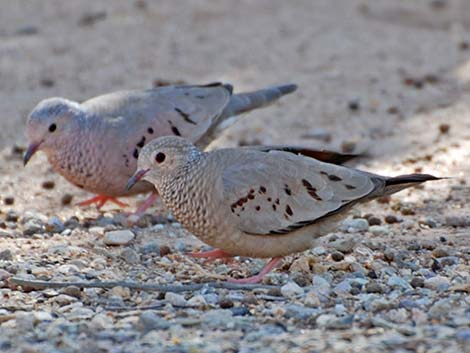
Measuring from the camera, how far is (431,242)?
5730 millimetres

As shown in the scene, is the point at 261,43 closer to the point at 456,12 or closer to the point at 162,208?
the point at 456,12

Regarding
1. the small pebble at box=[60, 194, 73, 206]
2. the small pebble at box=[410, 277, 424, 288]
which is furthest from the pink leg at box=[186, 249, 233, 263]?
the small pebble at box=[60, 194, 73, 206]

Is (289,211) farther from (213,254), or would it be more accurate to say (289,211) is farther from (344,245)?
(344,245)

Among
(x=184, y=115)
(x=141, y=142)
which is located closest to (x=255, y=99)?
(x=184, y=115)

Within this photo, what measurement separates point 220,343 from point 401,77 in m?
6.07

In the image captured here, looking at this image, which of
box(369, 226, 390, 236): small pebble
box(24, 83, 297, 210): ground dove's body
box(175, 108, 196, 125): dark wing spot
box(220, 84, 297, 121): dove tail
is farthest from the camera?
box(220, 84, 297, 121): dove tail

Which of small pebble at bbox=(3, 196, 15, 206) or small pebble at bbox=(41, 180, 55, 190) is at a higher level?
small pebble at bbox=(41, 180, 55, 190)

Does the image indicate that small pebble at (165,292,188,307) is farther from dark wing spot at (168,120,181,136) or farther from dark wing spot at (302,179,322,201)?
dark wing spot at (168,120,181,136)

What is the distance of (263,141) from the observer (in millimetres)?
8273

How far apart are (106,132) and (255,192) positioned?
170 cm

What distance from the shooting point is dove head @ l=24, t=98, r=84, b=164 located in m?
6.54

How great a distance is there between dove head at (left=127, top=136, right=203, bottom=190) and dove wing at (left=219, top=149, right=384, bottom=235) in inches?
7.2

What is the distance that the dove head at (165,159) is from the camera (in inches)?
205

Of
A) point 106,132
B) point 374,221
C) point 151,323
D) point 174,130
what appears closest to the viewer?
A: point 151,323
